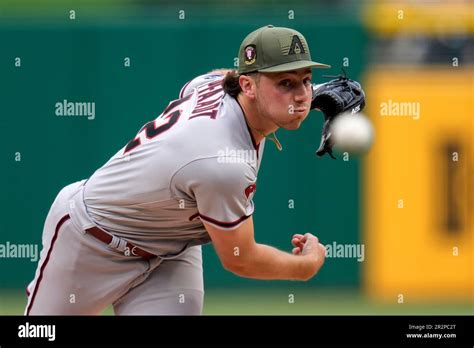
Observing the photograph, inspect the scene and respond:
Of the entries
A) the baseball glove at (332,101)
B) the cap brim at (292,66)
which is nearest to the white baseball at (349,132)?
the baseball glove at (332,101)

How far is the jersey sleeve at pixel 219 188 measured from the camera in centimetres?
424

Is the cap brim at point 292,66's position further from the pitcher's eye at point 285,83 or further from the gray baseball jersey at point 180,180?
the gray baseball jersey at point 180,180

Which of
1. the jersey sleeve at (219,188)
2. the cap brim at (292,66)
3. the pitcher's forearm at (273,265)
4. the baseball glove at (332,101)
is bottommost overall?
the pitcher's forearm at (273,265)

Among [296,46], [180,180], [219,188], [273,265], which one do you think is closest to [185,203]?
[180,180]

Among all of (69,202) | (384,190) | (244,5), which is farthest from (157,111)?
(69,202)

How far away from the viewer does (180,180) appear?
4.35 m

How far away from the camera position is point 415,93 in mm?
8844

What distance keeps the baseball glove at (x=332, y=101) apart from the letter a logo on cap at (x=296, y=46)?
64 cm

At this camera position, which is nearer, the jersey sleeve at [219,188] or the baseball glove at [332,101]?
the jersey sleeve at [219,188]

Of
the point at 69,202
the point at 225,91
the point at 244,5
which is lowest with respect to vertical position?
the point at 69,202

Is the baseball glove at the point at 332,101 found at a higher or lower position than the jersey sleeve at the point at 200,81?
lower

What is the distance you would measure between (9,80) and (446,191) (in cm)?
389
